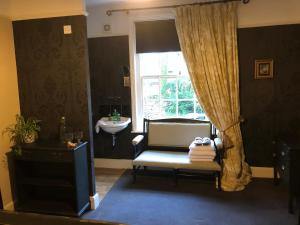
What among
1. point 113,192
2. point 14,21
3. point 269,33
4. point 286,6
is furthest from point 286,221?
point 14,21

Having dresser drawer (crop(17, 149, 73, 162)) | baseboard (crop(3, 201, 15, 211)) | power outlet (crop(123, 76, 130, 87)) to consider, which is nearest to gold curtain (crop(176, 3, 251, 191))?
power outlet (crop(123, 76, 130, 87))

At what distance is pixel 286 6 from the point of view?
11.5ft

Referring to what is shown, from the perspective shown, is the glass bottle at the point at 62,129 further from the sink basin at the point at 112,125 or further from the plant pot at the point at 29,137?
the sink basin at the point at 112,125

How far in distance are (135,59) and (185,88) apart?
2.91 ft

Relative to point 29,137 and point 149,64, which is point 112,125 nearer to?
point 149,64

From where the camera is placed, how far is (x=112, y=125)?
4.03m

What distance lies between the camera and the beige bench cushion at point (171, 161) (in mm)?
3412

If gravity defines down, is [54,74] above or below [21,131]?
above

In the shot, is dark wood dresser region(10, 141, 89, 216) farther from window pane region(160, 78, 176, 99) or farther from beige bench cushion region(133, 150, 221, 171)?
window pane region(160, 78, 176, 99)

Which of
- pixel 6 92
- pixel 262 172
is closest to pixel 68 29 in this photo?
pixel 6 92

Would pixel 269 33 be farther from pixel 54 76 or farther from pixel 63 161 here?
pixel 63 161

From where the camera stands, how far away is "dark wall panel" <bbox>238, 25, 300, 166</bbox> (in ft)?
11.7

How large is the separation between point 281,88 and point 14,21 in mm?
3422

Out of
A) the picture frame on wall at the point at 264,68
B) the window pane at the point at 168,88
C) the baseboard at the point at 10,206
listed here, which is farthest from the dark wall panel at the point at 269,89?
the baseboard at the point at 10,206
